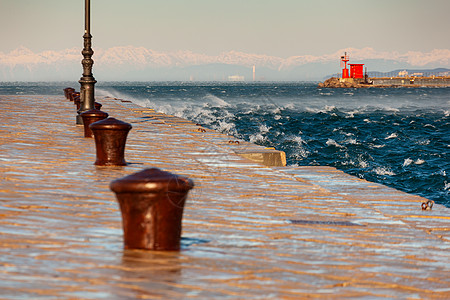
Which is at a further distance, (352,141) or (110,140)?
(352,141)

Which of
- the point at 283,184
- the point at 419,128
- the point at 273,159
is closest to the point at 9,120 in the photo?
the point at 273,159

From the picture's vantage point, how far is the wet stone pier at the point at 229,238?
4.27 m

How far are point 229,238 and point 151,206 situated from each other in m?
0.99

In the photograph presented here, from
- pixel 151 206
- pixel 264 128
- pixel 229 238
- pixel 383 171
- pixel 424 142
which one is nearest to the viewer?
pixel 151 206

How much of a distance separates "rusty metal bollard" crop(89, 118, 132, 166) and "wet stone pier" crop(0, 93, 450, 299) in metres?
0.21

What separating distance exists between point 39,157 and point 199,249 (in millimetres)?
5997

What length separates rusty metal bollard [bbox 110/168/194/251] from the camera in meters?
4.88

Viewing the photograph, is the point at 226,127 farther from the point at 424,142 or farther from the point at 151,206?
the point at 151,206

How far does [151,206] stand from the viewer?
4973 millimetres

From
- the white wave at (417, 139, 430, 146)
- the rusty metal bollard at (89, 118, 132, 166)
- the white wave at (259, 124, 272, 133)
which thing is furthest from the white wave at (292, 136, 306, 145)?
the rusty metal bollard at (89, 118, 132, 166)

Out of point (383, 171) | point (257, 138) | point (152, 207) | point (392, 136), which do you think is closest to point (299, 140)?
point (257, 138)

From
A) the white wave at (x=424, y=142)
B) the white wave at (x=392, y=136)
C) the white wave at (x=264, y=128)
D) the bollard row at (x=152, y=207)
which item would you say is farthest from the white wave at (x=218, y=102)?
the bollard row at (x=152, y=207)

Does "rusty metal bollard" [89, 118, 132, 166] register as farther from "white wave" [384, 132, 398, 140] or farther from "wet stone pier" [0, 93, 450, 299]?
"white wave" [384, 132, 398, 140]

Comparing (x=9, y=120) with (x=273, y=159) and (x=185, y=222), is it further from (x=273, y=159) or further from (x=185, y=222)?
(x=185, y=222)
